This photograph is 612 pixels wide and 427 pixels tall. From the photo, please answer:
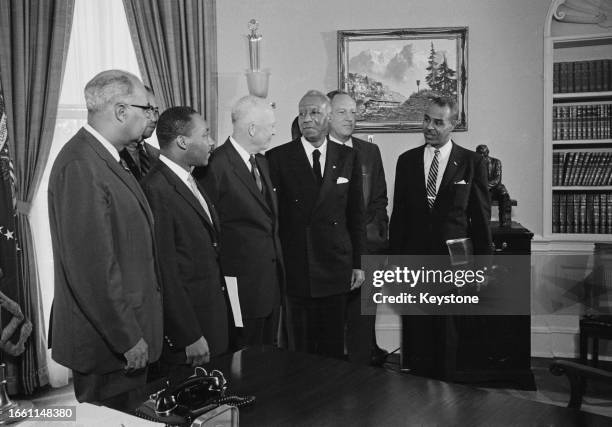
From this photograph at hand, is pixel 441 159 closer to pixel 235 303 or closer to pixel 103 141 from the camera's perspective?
pixel 235 303

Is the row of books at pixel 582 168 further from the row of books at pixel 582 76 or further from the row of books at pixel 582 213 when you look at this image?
the row of books at pixel 582 76

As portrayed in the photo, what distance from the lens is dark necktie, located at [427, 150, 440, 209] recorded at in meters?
3.43

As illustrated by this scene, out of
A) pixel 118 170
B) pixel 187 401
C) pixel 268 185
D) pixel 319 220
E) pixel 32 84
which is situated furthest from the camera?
pixel 32 84

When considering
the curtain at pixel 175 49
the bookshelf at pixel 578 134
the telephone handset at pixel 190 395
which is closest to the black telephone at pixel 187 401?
the telephone handset at pixel 190 395

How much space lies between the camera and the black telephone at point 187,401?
1336mm

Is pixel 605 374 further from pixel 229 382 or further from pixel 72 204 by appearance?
pixel 72 204

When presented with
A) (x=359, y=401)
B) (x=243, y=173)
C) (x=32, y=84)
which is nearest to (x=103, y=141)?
(x=243, y=173)

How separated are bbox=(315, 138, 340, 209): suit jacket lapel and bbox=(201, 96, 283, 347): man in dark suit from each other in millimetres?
321

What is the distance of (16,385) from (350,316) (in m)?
2.15

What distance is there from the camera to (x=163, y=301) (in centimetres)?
224

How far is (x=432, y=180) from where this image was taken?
345cm

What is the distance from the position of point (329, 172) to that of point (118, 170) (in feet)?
4.27

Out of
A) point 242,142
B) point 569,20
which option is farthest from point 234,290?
point 569,20

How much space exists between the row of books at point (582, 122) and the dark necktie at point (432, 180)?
4.37ft
